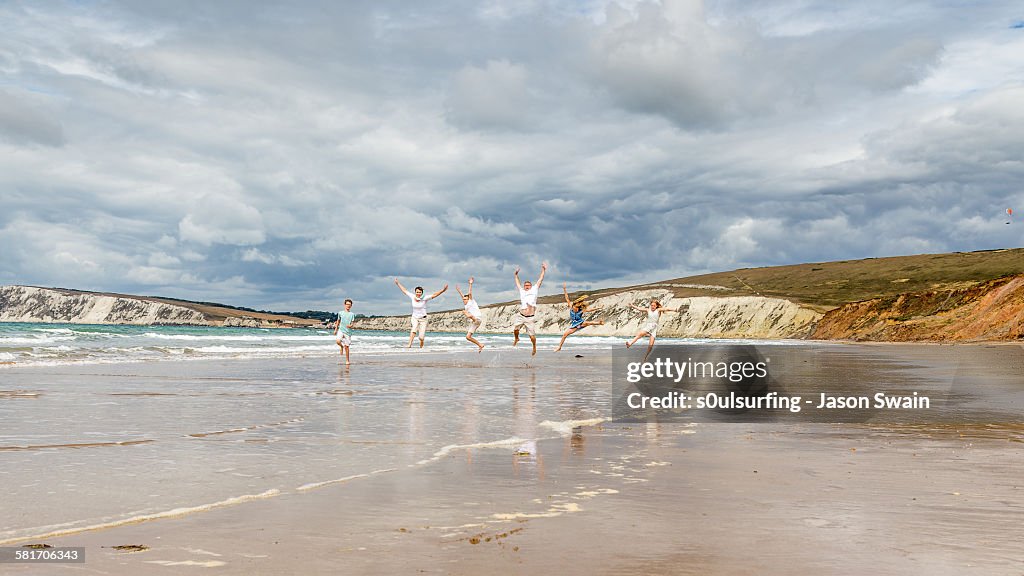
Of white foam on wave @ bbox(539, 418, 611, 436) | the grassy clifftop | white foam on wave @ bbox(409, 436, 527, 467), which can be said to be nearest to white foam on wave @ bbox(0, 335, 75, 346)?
white foam on wave @ bbox(539, 418, 611, 436)

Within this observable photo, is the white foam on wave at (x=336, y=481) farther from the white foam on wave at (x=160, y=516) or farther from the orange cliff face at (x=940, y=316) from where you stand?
the orange cliff face at (x=940, y=316)

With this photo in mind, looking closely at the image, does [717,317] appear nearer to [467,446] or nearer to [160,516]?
[467,446]

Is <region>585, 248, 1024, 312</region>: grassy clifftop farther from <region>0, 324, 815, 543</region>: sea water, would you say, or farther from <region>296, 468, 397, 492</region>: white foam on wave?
<region>296, 468, 397, 492</region>: white foam on wave

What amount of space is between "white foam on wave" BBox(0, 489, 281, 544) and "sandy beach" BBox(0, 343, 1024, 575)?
2 centimetres

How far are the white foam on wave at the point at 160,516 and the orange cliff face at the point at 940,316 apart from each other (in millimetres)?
54324

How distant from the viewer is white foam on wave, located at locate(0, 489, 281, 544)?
14.9ft

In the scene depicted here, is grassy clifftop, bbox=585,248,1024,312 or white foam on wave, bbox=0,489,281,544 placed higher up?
grassy clifftop, bbox=585,248,1024,312

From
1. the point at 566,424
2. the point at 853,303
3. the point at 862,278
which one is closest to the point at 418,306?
the point at 566,424

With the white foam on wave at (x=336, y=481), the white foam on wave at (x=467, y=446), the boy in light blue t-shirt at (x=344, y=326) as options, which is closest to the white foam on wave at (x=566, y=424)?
Answer: the white foam on wave at (x=467, y=446)

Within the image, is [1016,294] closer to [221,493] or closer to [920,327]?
[920,327]

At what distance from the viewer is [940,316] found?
62.9 metres

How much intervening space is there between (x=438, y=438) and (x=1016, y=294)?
57.8 m

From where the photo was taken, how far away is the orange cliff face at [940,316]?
52372mm

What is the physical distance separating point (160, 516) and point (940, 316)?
2742 inches
